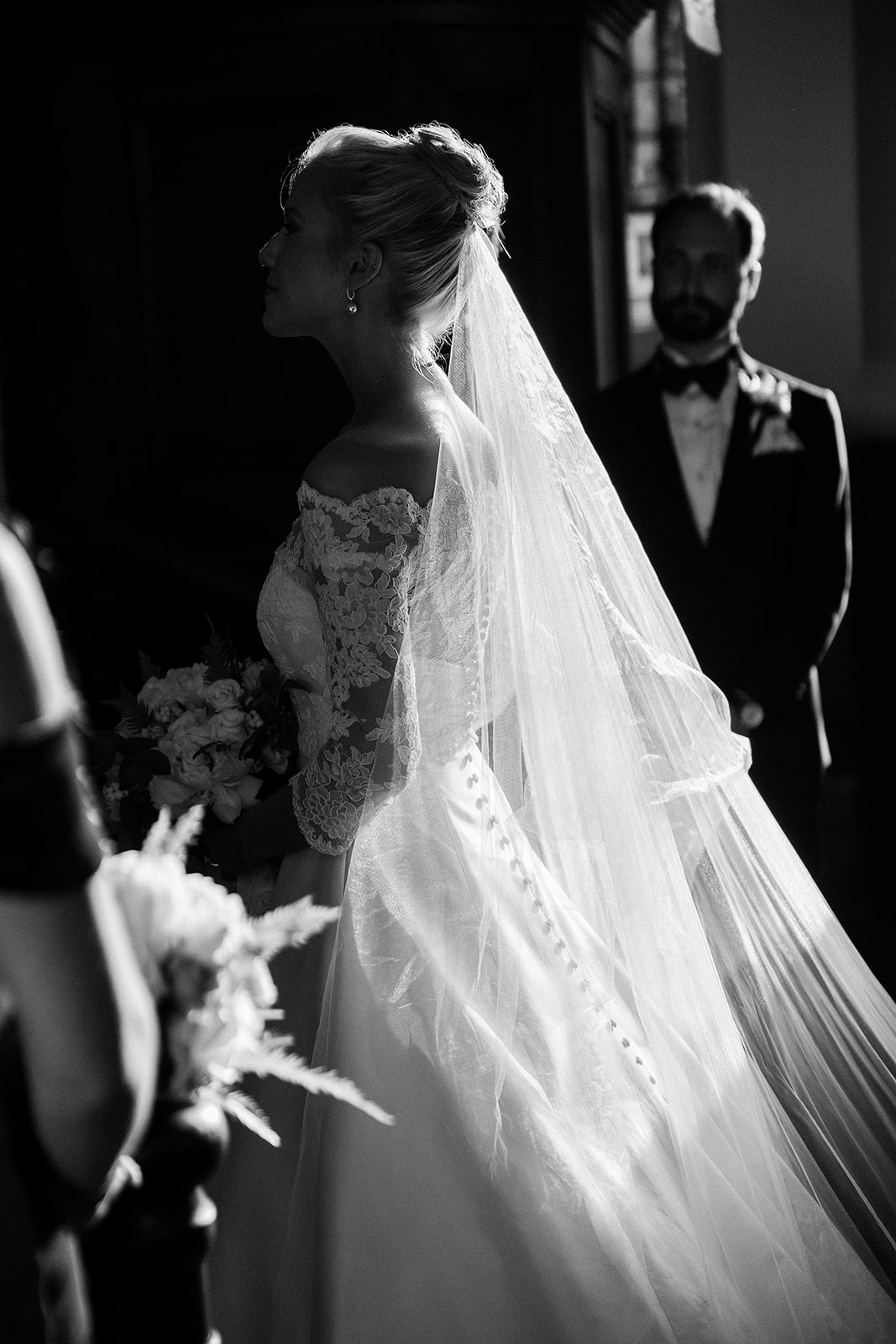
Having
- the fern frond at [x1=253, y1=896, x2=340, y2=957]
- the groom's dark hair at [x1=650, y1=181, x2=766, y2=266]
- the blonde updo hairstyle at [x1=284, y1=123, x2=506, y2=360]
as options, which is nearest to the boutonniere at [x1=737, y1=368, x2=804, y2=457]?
the groom's dark hair at [x1=650, y1=181, x2=766, y2=266]

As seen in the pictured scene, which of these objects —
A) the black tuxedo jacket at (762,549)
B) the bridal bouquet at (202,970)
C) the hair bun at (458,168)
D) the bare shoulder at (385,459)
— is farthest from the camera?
the black tuxedo jacket at (762,549)

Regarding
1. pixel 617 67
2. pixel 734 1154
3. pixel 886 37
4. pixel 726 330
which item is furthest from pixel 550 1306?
pixel 886 37

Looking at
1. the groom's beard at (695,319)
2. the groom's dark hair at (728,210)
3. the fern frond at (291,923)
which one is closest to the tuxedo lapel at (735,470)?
the groom's beard at (695,319)

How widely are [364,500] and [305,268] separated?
43 centimetres

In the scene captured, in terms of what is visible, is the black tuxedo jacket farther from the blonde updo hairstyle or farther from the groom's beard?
the blonde updo hairstyle

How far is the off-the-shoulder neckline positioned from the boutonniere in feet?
5.62

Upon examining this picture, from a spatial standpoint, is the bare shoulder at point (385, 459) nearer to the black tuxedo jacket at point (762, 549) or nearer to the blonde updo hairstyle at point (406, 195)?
the blonde updo hairstyle at point (406, 195)

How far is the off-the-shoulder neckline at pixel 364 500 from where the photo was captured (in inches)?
77.3

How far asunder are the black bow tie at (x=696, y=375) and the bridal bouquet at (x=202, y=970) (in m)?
2.72

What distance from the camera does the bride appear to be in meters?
1.87

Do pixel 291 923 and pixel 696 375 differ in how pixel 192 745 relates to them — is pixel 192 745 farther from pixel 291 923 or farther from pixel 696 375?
pixel 696 375

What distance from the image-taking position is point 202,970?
1.02m

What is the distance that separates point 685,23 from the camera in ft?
19.5

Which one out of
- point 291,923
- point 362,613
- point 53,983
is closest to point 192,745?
point 362,613
